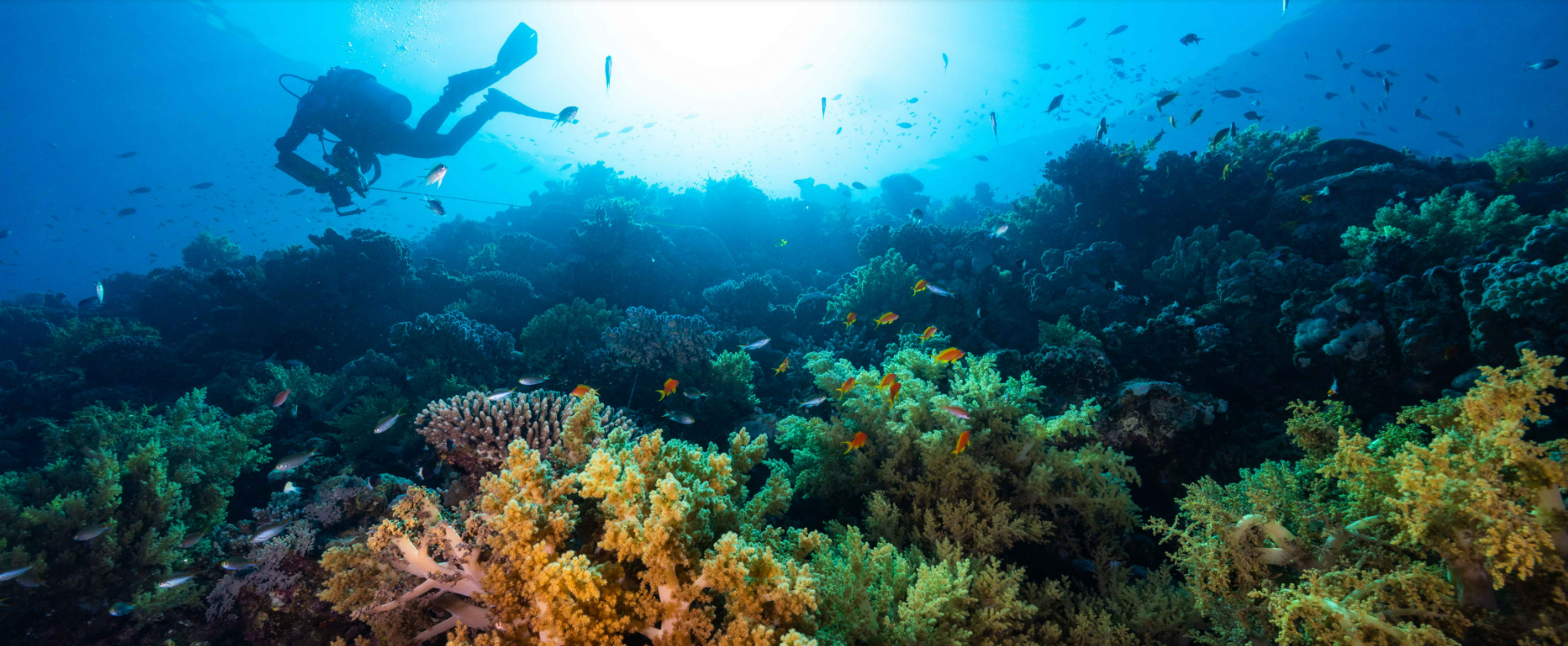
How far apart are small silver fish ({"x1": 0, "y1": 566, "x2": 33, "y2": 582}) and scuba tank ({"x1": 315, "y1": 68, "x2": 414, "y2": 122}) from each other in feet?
39.6

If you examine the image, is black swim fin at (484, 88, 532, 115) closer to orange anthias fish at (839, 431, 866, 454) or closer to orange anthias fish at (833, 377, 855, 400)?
orange anthias fish at (833, 377, 855, 400)

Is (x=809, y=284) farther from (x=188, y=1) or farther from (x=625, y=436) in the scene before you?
(x=188, y=1)

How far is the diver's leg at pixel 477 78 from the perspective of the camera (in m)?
13.4

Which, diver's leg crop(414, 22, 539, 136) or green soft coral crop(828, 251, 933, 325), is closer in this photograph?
green soft coral crop(828, 251, 933, 325)

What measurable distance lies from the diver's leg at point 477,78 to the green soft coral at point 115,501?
35.4 feet

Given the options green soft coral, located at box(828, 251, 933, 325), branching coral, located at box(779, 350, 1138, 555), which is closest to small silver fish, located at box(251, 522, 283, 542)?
branching coral, located at box(779, 350, 1138, 555)

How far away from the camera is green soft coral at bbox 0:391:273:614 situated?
3.71 meters

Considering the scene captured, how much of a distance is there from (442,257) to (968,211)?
79.0ft

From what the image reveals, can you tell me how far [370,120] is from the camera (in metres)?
12.2

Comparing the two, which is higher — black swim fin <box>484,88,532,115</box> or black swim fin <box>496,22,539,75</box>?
black swim fin <box>496,22,539,75</box>

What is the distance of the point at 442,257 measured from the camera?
17.2 meters

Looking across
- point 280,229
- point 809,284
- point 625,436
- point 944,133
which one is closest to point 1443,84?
point 944,133

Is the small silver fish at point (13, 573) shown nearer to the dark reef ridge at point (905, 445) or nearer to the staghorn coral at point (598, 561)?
the dark reef ridge at point (905, 445)

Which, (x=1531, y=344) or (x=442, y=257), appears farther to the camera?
(x=442, y=257)
